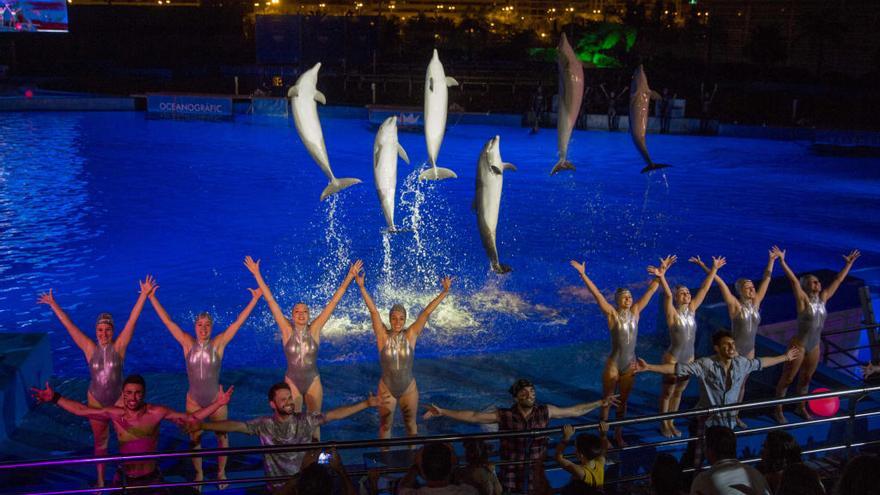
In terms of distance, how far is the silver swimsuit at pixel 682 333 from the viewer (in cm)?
808

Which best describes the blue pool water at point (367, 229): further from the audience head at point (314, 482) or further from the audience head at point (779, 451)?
the audience head at point (314, 482)

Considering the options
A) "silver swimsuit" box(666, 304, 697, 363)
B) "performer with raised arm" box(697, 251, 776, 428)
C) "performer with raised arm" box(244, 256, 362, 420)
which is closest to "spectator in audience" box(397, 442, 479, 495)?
"performer with raised arm" box(244, 256, 362, 420)

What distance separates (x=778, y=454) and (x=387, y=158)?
4.69 metres

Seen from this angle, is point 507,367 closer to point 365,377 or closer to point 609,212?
point 365,377

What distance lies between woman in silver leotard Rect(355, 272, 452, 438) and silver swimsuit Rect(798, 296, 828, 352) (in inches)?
157

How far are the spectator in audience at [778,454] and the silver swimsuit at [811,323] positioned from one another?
4.04 metres

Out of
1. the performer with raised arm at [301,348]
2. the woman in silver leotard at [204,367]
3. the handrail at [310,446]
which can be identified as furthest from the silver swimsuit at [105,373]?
the handrail at [310,446]

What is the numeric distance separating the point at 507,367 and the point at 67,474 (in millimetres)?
5337

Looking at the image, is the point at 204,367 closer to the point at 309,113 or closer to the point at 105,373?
the point at 105,373

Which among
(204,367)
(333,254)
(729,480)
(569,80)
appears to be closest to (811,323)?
(569,80)

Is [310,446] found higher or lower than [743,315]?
higher

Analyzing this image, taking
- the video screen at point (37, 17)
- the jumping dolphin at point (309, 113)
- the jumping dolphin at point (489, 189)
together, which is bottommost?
the jumping dolphin at point (489, 189)

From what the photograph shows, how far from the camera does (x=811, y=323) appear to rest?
334 inches

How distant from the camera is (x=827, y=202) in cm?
2270
